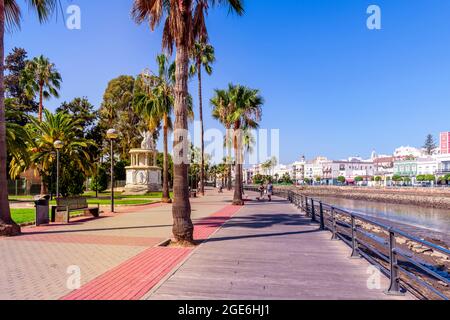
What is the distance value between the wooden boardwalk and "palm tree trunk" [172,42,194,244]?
0.70 m

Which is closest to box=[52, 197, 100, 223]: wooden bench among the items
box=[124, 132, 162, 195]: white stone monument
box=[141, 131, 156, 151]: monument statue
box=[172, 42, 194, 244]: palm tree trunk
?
box=[172, 42, 194, 244]: palm tree trunk

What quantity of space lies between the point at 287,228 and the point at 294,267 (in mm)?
5420

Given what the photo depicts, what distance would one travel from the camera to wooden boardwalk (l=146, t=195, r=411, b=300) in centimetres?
512

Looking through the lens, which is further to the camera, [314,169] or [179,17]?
[314,169]

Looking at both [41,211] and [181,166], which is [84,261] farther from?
[41,211]

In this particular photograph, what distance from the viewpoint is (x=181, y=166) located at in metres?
9.16

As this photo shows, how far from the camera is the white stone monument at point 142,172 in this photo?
38781mm

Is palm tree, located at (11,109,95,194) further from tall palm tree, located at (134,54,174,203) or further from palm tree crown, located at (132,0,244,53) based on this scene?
palm tree crown, located at (132,0,244,53)

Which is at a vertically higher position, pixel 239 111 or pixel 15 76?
pixel 15 76

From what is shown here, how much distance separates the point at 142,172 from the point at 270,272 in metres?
34.4

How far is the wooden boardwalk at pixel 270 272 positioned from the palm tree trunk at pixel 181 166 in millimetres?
703

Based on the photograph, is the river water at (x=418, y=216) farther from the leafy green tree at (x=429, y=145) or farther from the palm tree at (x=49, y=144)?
the leafy green tree at (x=429, y=145)

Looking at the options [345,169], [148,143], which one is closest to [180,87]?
[148,143]
